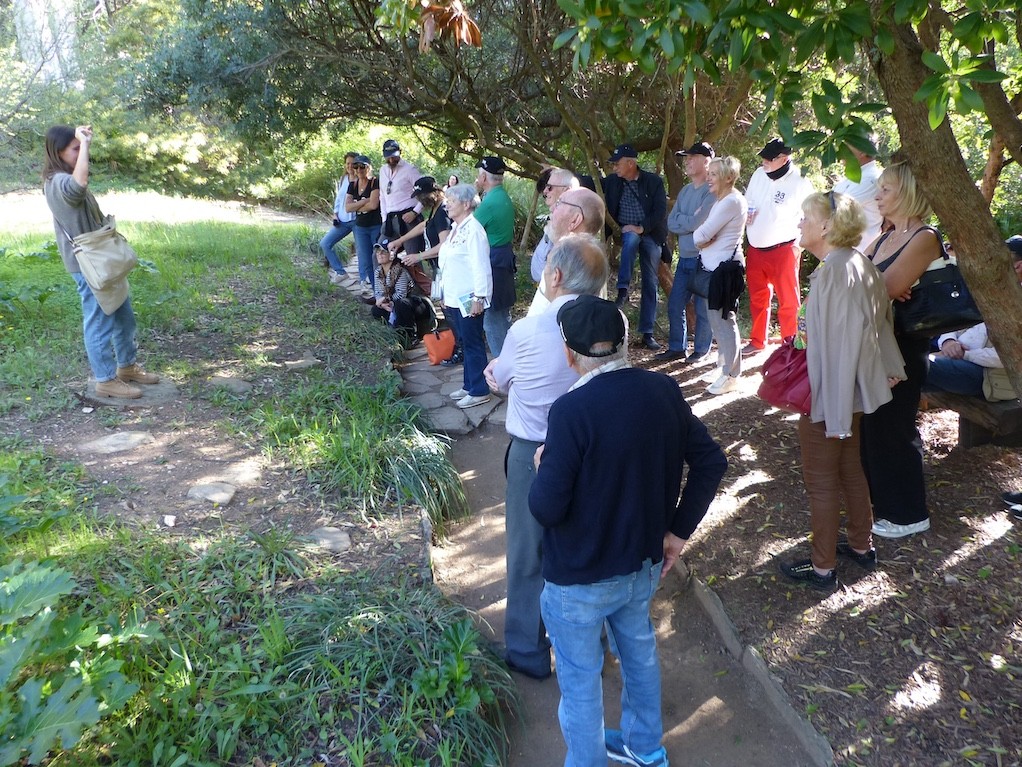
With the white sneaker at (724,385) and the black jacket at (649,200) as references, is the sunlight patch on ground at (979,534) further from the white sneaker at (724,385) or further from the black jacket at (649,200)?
the black jacket at (649,200)

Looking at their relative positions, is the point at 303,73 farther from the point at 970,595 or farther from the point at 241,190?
the point at 241,190

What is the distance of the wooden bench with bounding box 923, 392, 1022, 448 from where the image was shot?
12.8 ft

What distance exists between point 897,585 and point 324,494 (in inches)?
117

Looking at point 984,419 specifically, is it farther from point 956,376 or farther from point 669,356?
point 669,356

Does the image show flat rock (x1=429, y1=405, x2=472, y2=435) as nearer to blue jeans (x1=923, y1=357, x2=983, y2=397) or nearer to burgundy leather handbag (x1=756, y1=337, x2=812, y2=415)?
burgundy leather handbag (x1=756, y1=337, x2=812, y2=415)

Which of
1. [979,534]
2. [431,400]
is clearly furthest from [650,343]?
[979,534]

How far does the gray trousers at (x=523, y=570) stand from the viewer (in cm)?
295

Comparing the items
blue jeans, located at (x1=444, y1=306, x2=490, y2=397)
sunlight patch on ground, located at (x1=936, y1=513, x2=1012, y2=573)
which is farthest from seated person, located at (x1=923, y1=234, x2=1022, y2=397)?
blue jeans, located at (x1=444, y1=306, x2=490, y2=397)

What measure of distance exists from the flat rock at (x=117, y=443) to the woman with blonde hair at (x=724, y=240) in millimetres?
4010

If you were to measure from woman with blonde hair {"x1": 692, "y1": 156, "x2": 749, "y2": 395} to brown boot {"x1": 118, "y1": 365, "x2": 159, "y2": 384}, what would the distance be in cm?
419

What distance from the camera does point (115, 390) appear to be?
5.17 m

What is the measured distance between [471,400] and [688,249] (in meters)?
2.16

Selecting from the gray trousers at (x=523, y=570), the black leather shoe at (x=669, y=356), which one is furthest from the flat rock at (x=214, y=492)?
the black leather shoe at (x=669, y=356)

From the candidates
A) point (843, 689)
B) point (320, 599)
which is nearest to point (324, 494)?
point (320, 599)
